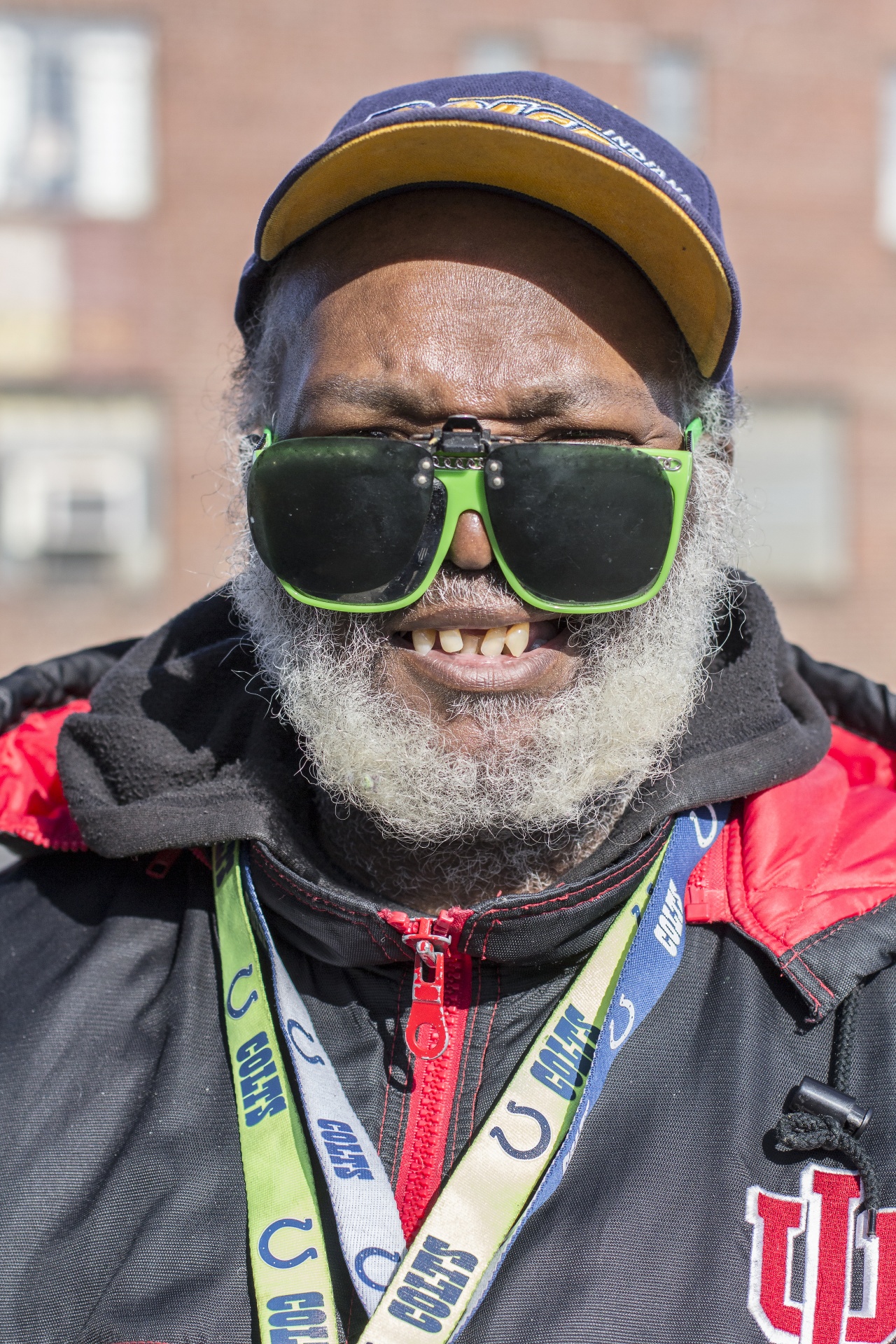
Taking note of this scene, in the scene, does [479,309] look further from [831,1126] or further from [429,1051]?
[831,1126]

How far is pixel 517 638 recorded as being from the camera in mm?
2002

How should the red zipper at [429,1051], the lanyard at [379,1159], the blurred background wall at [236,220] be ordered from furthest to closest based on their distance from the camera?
the blurred background wall at [236,220]
the red zipper at [429,1051]
the lanyard at [379,1159]

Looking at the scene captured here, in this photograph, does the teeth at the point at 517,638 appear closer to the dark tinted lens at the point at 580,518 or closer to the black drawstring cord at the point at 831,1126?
the dark tinted lens at the point at 580,518

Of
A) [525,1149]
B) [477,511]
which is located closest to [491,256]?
[477,511]

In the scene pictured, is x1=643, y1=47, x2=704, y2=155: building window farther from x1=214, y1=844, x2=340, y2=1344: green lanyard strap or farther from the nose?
x1=214, y1=844, x2=340, y2=1344: green lanyard strap

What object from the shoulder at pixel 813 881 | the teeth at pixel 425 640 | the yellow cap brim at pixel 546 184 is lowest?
the shoulder at pixel 813 881

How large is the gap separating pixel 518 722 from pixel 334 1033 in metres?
0.56

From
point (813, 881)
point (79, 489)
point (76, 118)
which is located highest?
point (76, 118)

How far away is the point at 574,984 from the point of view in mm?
1867

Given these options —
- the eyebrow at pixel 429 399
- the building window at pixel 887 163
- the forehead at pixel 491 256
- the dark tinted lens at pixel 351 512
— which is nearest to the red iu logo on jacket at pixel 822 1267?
the dark tinted lens at pixel 351 512

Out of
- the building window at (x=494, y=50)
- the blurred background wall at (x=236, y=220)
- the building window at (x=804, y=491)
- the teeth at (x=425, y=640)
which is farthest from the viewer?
the building window at (x=804, y=491)

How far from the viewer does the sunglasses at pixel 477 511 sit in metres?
1.90

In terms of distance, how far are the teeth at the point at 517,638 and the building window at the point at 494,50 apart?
10.3 metres

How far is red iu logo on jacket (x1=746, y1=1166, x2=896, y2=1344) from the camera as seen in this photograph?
1.54 meters
